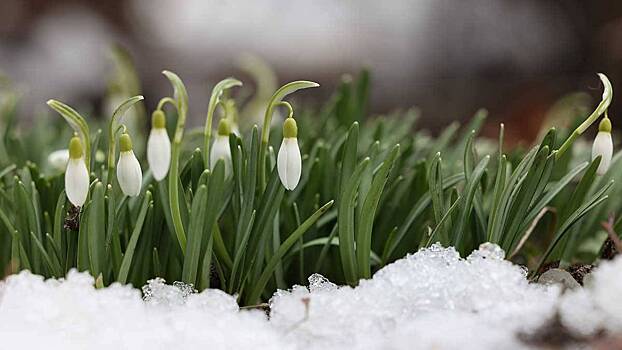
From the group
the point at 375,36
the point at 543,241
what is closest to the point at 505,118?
the point at 375,36

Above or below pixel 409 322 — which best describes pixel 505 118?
below

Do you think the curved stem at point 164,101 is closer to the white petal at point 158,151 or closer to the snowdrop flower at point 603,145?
the white petal at point 158,151

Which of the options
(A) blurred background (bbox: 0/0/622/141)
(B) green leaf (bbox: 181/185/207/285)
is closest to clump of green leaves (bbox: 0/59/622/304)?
(B) green leaf (bbox: 181/185/207/285)

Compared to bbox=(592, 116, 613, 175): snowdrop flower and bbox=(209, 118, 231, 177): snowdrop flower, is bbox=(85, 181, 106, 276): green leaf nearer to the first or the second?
bbox=(209, 118, 231, 177): snowdrop flower

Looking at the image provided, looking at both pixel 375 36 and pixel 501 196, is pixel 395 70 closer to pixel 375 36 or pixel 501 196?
pixel 375 36

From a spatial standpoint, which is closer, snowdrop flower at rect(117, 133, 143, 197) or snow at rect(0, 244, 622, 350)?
snow at rect(0, 244, 622, 350)

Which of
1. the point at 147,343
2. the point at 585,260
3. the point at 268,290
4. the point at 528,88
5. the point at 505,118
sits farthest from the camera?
the point at 528,88

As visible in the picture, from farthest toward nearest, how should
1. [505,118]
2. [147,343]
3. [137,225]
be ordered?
[505,118], [137,225], [147,343]
